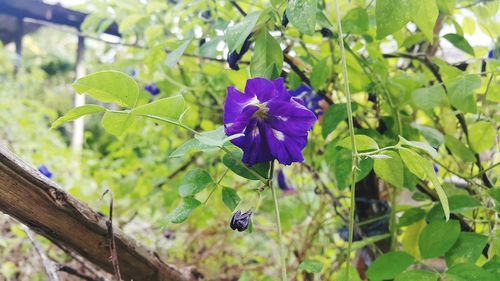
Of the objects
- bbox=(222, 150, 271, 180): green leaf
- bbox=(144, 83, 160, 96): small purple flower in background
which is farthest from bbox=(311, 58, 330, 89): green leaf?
bbox=(144, 83, 160, 96): small purple flower in background

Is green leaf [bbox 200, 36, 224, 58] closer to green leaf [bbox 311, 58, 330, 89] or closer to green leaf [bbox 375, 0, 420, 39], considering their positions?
green leaf [bbox 311, 58, 330, 89]

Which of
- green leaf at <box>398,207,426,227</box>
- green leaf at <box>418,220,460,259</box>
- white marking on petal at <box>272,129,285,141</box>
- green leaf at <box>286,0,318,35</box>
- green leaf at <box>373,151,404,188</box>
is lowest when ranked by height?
green leaf at <box>398,207,426,227</box>

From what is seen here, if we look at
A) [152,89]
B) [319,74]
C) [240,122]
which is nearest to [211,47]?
[319,74]

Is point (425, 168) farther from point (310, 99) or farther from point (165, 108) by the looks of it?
point (310, 99)

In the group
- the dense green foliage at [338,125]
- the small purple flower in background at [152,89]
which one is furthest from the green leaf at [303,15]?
the small purple flower in background at [152,89]

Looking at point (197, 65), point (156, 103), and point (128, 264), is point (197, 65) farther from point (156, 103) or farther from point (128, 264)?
point (156, 103)

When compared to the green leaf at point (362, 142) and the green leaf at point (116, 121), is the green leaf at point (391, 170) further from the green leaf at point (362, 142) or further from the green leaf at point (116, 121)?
the green leaf at point (116, 121)
